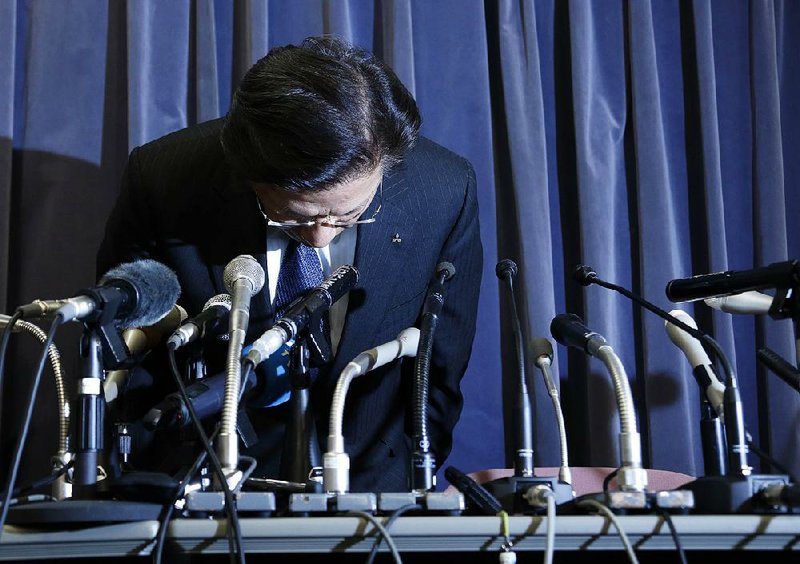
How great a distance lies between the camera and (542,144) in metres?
2.29

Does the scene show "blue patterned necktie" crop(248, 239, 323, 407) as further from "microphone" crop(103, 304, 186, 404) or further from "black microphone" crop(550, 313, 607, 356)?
"black microphone" crop(550, 313, 607, 356)

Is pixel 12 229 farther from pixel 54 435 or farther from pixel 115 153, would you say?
pixel 54 435

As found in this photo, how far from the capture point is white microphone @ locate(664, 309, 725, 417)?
1.52 m

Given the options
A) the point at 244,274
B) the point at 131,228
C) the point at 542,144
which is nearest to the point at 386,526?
the point at 244,274

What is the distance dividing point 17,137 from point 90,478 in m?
1.39

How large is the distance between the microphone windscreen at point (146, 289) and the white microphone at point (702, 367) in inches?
30.6

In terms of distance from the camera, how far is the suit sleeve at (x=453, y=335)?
197 centimetres

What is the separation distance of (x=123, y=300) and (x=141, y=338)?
0.46m

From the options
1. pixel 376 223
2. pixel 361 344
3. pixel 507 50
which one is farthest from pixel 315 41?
pixel 507 50

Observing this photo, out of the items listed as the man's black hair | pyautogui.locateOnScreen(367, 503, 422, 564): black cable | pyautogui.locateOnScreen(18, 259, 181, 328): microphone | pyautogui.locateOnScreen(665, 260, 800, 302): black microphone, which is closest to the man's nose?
the man's black hair

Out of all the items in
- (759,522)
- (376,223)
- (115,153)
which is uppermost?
(115,153)

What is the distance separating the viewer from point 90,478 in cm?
111

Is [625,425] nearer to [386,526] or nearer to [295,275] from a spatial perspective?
[386,526]

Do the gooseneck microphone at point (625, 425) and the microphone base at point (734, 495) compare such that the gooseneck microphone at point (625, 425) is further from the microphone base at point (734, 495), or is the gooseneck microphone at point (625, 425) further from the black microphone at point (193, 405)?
the black microphone at point (193, 405)
